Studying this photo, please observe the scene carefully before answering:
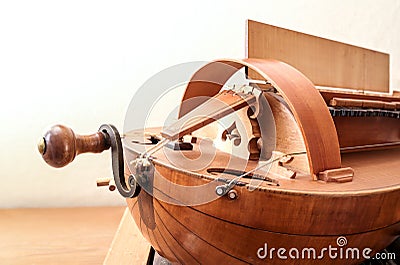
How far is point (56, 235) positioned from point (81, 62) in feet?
1.67

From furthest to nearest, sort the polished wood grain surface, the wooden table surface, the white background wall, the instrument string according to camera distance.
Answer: the white background wall → the wooden table surface → the polished wood grain surface → the instrument string

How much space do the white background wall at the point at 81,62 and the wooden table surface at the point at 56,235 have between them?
3.7 inches

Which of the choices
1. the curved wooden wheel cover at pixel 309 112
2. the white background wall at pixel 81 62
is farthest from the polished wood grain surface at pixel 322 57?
the white background wall at pixel 81 62

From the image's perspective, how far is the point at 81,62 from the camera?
1104 mm

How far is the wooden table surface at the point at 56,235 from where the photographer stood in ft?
2.44

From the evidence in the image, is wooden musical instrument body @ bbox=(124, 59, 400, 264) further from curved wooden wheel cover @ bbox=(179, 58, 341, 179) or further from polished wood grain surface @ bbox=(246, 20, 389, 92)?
polished wood grain surface @ bbox=(246, 20, 389, 92)

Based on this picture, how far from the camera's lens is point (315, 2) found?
4.34 ft

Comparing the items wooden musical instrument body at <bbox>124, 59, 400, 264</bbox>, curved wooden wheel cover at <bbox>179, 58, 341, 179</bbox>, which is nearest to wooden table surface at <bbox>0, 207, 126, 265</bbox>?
wooden musical instrument body at <bbox>124, 59, 400, 264</bbox>

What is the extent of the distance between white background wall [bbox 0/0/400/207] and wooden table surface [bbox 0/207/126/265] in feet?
0.31

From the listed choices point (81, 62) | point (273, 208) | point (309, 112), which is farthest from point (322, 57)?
point (81, 62)

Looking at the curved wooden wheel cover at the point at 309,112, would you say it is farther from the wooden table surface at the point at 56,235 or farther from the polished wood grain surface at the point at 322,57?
the wooden table surface at the point at 56,235

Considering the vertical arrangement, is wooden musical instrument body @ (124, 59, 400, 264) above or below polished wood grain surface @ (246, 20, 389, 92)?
below

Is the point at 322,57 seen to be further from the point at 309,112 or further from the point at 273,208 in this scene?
the point at 273,208

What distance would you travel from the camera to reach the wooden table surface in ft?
2.44
